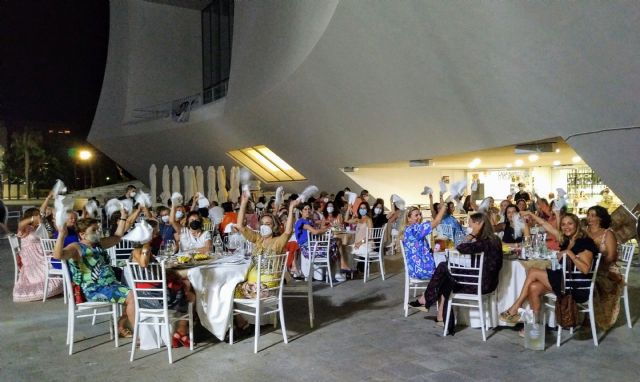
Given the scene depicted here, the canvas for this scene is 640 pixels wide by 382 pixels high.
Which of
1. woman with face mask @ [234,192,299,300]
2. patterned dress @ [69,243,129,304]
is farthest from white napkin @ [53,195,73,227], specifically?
woman with face mask @ [234,192,299,300]

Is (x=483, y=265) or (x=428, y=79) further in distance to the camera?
(x=428, y=79)

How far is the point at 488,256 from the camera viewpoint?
17.7 feet

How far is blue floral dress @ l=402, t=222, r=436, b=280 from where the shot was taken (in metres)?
6.33

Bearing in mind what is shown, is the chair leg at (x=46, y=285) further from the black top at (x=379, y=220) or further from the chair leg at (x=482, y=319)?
the chair leg at (x=482, y=319)

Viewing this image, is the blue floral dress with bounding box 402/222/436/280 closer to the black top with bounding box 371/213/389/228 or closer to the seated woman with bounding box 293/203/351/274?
the seated woman with bounding box 293/203/351/274

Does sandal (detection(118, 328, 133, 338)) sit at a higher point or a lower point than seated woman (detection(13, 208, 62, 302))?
lower

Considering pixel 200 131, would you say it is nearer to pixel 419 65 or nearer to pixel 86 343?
pixel 419 65

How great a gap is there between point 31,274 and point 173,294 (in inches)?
146

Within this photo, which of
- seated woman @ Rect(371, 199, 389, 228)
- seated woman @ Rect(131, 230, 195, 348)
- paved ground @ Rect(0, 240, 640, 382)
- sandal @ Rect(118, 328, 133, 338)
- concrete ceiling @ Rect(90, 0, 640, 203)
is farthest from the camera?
seated woman @ Rect(371, 199, 389, 228)

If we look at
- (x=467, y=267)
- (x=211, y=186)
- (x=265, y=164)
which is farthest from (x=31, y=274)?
(x=265, y=164)

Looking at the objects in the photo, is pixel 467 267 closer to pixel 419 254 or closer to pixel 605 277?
pixel 419 254

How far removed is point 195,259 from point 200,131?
16430 mm

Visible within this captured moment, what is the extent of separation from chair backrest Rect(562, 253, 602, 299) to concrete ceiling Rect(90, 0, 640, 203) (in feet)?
10.6

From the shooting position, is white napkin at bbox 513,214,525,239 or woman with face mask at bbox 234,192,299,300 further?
white napkin at bbox 513,214,525,239
